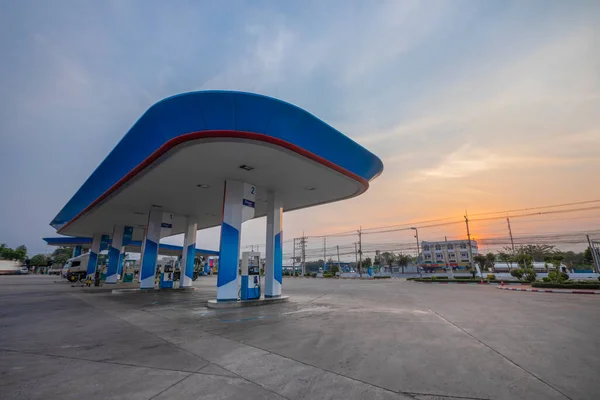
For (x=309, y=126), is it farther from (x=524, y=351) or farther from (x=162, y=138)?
(x=524, y=351)

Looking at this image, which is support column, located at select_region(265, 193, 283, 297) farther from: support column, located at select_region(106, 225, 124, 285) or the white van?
the white van

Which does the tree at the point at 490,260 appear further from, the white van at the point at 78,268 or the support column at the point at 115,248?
the white van at the point at 78,268

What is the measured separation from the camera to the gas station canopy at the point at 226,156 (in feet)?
24.8

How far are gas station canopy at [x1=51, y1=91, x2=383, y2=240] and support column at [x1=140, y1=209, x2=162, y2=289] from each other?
225 cm

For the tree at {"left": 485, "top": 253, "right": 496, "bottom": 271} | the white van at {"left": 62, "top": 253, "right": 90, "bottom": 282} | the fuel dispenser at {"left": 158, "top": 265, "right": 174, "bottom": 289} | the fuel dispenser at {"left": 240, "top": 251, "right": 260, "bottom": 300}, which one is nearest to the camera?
the fuel dispenser at {"left": 240, "top": 251, "right": 260, "bottom": 300}

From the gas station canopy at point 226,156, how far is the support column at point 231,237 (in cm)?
64

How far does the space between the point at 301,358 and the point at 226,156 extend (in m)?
6.69

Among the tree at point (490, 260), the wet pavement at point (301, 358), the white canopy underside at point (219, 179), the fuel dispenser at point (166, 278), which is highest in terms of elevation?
the white canopy underside at point (219, 179)

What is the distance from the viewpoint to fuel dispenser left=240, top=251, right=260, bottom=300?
36.7 ft

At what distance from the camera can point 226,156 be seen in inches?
354

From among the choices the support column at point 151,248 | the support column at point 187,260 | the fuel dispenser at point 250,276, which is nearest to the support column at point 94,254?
the support column at point 151,248

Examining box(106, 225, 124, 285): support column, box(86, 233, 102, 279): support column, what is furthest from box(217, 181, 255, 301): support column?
box(86, 233, 102, 279): support column

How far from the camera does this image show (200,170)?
10250 mm

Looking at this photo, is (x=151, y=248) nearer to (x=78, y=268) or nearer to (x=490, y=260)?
(x=78, y=268)
